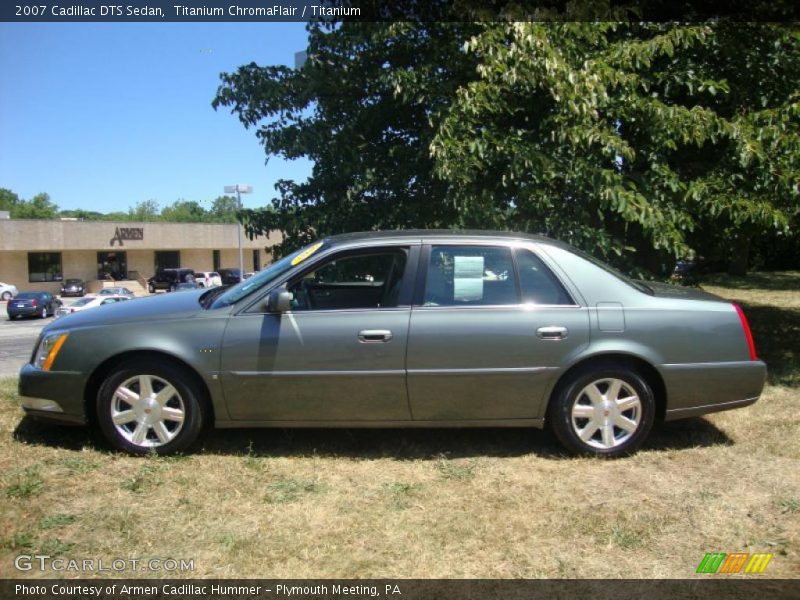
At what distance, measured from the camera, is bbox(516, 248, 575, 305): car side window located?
4473mm

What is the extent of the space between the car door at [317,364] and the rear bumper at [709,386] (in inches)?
71.6

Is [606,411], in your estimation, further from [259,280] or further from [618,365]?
[259,280]

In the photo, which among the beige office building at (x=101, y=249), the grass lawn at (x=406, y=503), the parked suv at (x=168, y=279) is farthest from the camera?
the parked suv at (x=168, y=279)

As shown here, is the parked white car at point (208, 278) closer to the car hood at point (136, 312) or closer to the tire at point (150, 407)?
the car hood at point (136, 312)

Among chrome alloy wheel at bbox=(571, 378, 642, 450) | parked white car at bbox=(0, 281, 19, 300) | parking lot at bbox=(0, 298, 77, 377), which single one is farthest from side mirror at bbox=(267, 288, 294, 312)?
parked white car at bbox=(0, 281, 19, 300)

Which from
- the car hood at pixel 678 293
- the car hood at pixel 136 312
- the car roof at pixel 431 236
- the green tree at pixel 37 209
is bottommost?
the car hood at pixel 136 312

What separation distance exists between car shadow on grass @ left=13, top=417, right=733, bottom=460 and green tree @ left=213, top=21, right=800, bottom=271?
229cm

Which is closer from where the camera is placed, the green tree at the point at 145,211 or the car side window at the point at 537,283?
the car side window at the point at 537,283

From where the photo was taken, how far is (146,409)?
4.34m

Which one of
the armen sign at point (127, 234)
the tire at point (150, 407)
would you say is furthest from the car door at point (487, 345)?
the armen sign at point (127, 234)

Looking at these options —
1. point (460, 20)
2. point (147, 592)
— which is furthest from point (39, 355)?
point (460, 20)

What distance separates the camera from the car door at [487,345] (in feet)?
14.2

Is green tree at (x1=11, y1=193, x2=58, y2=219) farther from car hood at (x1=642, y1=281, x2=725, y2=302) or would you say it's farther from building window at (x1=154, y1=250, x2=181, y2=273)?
car hood at (x1=642, y1=281, x2=725, y2=302)

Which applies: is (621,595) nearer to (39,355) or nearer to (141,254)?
(39,355)
